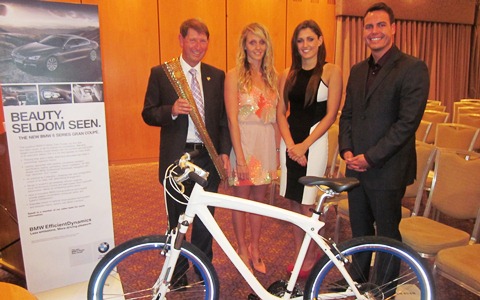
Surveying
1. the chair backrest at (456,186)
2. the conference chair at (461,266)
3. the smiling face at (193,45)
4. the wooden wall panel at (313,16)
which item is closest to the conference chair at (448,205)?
the chair backrest at (456,186)

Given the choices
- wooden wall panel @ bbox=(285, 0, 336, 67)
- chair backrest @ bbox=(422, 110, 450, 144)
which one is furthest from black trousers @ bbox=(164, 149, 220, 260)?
wooden wall panel @ bbox=(285, 0, 336, 67)

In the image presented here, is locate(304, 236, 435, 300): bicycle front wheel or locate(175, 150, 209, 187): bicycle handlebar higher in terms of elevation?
locate(175, 150, 209, 187): bicycle handlebar

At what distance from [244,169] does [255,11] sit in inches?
199

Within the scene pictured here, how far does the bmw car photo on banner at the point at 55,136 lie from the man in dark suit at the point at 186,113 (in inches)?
12.3

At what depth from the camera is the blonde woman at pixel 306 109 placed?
7.82 feet

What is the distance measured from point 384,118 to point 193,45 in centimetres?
111

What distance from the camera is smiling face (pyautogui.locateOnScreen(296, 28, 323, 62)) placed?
2348mm

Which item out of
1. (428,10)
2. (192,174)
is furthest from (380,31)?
(428,10)

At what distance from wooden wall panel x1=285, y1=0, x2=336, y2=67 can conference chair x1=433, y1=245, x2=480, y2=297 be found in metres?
5.55

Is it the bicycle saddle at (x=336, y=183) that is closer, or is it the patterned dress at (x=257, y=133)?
the bicycle saddle at (x=336, y=183)

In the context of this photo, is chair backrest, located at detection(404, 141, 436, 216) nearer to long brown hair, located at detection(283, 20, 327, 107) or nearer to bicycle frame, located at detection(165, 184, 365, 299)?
long brown hair, located at detection(283, 20, 327, 107)

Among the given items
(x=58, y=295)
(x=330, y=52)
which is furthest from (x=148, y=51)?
(x=58, y=295)

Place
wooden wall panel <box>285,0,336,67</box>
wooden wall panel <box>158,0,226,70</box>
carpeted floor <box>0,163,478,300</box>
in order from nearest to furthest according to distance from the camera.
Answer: carpeted floor <box>0,163,478,300</box>
wooden wall panel <box>158,0,226,70</box>
wooden wall panel <box>285,0,336,67</box>

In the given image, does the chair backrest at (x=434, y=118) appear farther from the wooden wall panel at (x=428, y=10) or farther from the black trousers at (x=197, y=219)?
the black trousers at (x=197, y=219)
